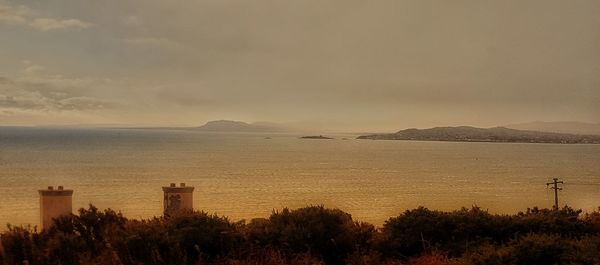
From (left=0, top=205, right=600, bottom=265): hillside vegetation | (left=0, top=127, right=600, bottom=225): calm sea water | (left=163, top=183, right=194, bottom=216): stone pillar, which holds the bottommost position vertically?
(left=0, top=127, right=600, bottom=225): calm sea water

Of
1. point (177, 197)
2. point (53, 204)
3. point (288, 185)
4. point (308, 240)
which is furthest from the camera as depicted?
point (288, 185)

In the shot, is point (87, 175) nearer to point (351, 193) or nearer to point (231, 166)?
point (231, 166)

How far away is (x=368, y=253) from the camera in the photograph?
9.79m

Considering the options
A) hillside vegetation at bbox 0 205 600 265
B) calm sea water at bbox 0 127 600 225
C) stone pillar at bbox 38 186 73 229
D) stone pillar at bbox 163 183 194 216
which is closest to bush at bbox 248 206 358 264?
hillside vegetation at bbox 0 205 600 265

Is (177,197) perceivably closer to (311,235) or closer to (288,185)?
(311,235)

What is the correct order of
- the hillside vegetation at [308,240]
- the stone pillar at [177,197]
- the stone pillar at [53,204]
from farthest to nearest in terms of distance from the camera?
1. the stone pillar at [177,197]
2. the stone pillar at [53,204]
3. the hillside vegetation at [308,240]

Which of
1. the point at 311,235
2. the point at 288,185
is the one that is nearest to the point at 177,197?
the point at 311,235

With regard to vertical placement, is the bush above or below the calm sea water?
above

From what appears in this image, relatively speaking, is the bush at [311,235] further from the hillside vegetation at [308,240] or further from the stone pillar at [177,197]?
the stone pillar at [177,197]

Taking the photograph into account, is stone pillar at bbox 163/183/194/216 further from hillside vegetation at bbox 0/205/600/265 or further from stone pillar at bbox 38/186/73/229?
hillside vegetation at bbox 0/205/600/265

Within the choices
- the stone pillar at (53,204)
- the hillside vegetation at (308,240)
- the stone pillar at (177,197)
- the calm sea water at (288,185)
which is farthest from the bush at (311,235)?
the calm sea water at (288,185)

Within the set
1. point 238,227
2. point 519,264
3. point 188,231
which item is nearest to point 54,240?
point 188,231

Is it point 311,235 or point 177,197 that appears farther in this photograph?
point 177,197

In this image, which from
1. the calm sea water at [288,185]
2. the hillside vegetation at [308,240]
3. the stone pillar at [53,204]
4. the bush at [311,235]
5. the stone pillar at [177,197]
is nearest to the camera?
the hillside vegetation at [308,240]
